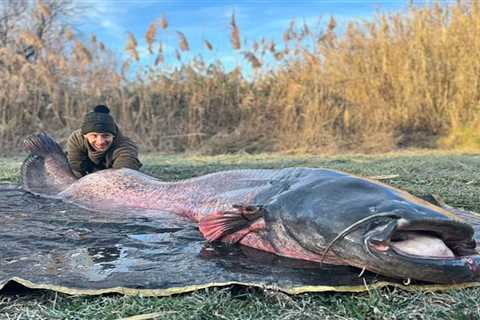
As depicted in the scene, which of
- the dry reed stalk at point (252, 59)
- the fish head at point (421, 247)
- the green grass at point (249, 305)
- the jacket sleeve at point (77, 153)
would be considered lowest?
the jacket sleeve at point (77, 153)

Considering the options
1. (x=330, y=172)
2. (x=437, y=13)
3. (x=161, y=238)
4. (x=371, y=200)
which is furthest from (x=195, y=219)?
(x=437, y=13)

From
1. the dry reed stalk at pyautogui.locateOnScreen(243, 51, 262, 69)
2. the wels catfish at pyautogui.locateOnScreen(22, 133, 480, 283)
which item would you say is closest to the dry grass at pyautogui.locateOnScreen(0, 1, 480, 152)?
the dry reed stalk at pyautogui.locateOnScreen(243, 51, 262, 69)

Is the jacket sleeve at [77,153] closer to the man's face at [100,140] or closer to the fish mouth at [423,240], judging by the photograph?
the man's face at [100,140]

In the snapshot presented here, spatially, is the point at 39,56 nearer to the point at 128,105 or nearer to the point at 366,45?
the point at 128,105

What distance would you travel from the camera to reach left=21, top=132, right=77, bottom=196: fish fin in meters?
3.71

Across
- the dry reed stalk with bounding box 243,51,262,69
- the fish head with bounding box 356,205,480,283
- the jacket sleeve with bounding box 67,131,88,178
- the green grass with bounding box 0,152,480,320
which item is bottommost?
the jacket sleeve with bounding box 67,131,88,178

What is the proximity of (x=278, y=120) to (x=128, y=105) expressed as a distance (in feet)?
7.97

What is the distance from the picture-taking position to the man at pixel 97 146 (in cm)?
425

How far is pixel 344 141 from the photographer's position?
26.3ft

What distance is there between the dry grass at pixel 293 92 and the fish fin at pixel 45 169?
426 cm

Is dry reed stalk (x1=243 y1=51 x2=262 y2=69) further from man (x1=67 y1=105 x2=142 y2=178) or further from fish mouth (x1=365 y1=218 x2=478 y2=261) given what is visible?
fish mouth (x1=365 y1=218 x2=478 y2=261)

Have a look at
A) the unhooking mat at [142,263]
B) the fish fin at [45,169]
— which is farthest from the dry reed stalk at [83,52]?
the unhooking mat at [142,263]

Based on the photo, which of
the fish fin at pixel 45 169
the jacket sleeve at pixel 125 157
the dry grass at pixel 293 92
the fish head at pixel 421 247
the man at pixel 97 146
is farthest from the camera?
the dry grass at pixel 293 92

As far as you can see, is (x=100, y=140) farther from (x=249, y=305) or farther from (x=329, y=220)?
(x=249, y=305)
